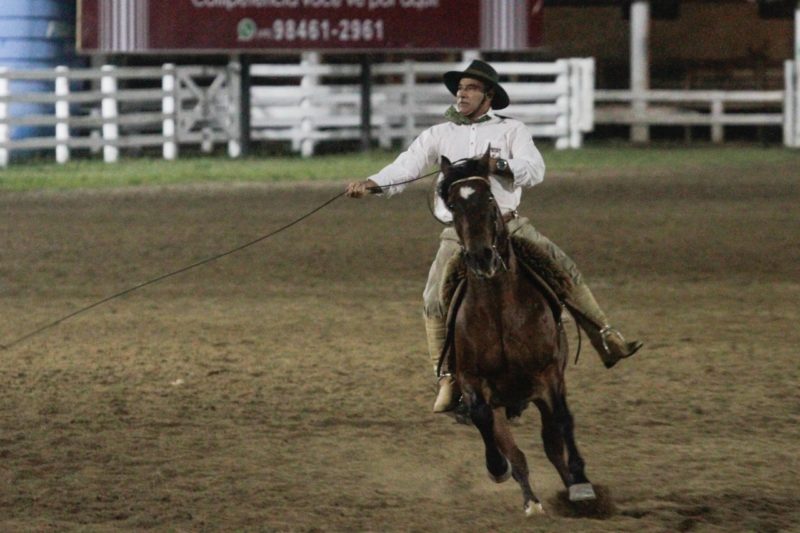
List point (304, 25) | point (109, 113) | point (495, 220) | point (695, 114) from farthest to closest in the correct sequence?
1. point (695, 114)
2. point (304, 25)
3. point (109, 113)
4. point (495, 220)

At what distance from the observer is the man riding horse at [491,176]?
258 inches

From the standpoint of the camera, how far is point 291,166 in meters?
24.2

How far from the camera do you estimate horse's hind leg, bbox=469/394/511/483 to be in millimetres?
6285

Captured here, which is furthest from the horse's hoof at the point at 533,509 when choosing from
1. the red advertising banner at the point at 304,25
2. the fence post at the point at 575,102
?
the fence post at the point at 575,102

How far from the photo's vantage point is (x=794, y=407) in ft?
27.3

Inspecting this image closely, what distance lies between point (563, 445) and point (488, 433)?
33cm

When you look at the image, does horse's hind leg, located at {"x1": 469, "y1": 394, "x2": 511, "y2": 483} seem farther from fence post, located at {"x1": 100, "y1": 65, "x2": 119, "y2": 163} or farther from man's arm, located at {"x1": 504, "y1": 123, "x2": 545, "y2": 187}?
fence post, located at {"x1": 100, "y1": 65, "x2": 119, "y2": 163}

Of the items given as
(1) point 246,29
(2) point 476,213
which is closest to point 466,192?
(2) point 476,213

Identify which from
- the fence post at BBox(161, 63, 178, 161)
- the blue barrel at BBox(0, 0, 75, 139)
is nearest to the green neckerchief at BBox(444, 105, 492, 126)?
the fence post at BBox(161, 63, 178, 161)

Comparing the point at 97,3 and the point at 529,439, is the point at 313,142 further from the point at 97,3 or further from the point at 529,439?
the point at 529,439

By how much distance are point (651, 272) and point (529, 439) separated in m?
6.01

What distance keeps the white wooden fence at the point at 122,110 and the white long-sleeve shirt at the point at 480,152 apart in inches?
690

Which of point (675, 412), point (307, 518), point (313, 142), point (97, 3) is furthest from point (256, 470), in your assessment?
point (313, 142)

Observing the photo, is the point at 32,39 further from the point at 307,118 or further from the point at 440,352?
the point at 440,352
